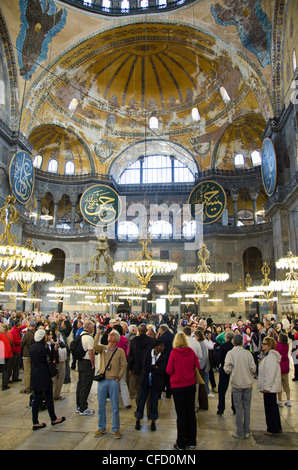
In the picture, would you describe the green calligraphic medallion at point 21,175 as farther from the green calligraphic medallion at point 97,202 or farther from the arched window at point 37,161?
the arched window at point 37,161

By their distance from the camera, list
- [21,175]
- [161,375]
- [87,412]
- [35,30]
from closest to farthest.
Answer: [161,375]
[87,412]
[21,175]
[35,30]

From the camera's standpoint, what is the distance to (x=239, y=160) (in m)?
21.3

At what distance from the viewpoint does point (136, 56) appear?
64.2ft

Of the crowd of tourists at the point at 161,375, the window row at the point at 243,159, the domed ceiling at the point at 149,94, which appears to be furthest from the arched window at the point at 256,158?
the crowd of tourists at the point at 161,375

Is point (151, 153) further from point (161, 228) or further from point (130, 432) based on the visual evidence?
point (130, 432)

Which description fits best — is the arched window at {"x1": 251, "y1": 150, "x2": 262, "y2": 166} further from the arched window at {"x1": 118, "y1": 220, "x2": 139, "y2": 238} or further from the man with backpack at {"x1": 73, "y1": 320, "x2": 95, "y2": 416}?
the man with backpack at {"x1": 73, "y1": 320, "x2": 95, "y2": 416}

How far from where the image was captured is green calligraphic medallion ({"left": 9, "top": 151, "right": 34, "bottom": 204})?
1476 centimetres

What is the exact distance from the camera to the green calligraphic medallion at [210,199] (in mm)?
17250

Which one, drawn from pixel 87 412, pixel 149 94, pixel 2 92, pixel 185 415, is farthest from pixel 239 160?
pixel 185 415

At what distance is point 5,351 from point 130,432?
300 cm

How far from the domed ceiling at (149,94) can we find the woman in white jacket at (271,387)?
46.2 ft

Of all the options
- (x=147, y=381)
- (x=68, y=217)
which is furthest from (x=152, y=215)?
(x=147, y=381)

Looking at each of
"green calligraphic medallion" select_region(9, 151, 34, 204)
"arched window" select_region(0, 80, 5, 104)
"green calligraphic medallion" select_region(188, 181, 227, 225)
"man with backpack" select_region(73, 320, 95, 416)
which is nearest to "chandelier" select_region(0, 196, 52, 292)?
"man with backpack" select_region(73, 320, 95, 416)
